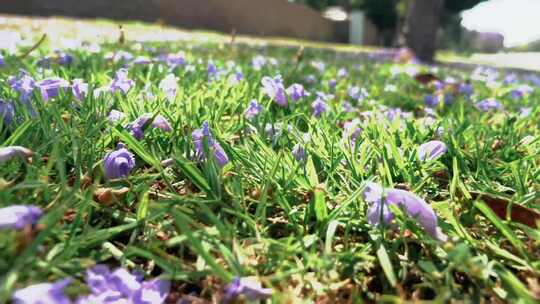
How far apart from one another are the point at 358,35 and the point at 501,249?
1268 inches

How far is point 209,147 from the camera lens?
1420mm

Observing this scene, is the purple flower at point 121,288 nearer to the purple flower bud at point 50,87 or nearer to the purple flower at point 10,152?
the purple flower at point 10,152

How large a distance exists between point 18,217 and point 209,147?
1.94 ft

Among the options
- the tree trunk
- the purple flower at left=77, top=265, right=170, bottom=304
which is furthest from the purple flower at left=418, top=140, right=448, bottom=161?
the tree trunk

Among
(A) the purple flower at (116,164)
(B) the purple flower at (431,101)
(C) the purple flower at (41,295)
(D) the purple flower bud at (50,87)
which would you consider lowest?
(B) the purple flower at (431,101)

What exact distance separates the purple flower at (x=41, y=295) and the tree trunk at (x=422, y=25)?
13462 millimetres

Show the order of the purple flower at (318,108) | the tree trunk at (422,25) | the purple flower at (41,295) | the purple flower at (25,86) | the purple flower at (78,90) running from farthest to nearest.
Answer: the tree trunk at (422,25)
the purple flower at (318,108)
the purple flower at (78,90)
the purple flower at (25,86)
the purple flower at (41,295)

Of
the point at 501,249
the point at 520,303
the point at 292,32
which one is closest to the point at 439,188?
the point at 501,249

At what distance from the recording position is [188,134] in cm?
159

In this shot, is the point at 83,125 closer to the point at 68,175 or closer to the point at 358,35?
the point at 68,175

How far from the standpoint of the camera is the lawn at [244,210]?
0.98 m

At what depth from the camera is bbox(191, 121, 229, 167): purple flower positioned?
1.42 metres

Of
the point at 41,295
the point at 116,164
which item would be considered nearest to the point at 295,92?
the point at 116,164

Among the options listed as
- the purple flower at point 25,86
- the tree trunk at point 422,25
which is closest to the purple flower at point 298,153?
the purple flower at point 25,86
